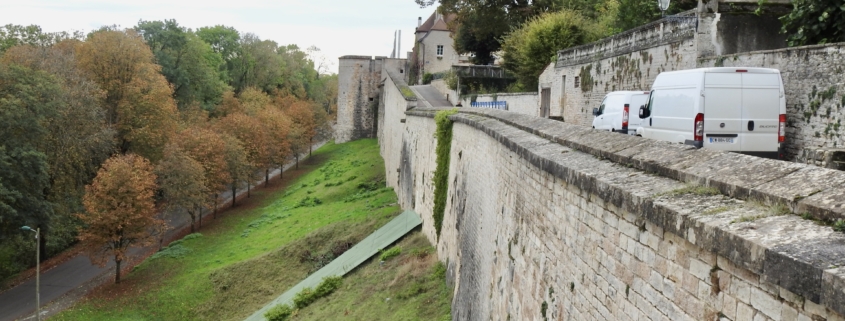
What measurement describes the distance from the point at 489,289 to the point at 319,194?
29.3 meters

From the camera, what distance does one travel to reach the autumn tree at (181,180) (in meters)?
33.2

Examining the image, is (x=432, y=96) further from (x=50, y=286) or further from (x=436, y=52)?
(x=50, y=286)

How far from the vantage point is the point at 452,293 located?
1420cm

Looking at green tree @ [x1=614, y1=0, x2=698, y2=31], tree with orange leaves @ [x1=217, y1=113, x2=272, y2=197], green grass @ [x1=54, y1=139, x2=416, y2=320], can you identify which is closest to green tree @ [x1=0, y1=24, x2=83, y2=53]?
tree with orange leaves @ [x1=217, y1=113, x2=272, y2=197]

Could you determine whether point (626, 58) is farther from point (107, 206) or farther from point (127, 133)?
point (127, 133)

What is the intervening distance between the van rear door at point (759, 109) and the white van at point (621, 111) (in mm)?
4009

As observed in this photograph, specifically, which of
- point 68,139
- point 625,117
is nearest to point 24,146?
point 68,139

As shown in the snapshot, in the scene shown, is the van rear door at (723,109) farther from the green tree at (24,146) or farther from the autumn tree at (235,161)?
the autumn tree at (235,161)

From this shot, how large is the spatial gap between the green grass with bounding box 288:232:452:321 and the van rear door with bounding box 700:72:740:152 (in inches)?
223

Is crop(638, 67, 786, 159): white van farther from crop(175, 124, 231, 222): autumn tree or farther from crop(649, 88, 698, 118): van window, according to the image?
crop(175, 124, 231, 222): autumn tree

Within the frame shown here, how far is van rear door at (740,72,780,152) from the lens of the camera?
1091 cm

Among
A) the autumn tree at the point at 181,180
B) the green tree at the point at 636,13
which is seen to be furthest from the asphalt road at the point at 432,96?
the green tree at the point at 636,13

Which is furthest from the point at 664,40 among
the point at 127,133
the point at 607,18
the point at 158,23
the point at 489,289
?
the point at 158,23

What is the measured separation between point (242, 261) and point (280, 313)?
825 centimetres
